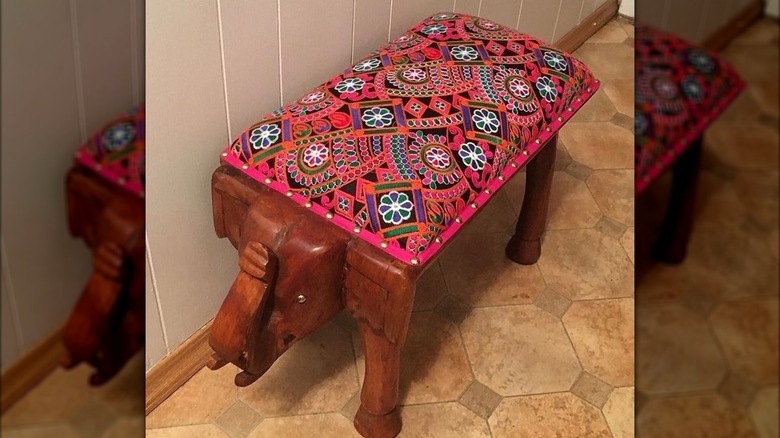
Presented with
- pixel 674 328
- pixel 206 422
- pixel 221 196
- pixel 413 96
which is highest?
pixel 413 96

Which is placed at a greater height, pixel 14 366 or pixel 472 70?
pixel 14 366

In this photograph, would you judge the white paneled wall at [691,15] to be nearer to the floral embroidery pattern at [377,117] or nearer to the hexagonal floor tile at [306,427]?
the floral embroidery pattern at [377,117]

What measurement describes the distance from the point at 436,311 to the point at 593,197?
0.31m

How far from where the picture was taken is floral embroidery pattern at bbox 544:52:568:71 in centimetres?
103

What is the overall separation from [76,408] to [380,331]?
0.69 metres

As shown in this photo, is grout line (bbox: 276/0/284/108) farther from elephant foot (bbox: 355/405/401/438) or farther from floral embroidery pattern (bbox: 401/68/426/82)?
elephant foot (bbox: 355/405/401/438)

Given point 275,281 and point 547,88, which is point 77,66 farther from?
point 547,88

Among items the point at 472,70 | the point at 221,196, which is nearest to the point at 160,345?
the point at 221,196

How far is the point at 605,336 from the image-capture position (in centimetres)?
116

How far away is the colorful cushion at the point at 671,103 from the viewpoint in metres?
1.06

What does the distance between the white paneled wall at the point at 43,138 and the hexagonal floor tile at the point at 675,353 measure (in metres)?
0.62

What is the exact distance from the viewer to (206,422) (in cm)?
103

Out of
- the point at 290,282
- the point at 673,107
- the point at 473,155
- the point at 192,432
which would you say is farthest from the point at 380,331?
the point at 673,107

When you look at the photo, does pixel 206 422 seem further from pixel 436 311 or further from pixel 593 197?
pixel 593 197
